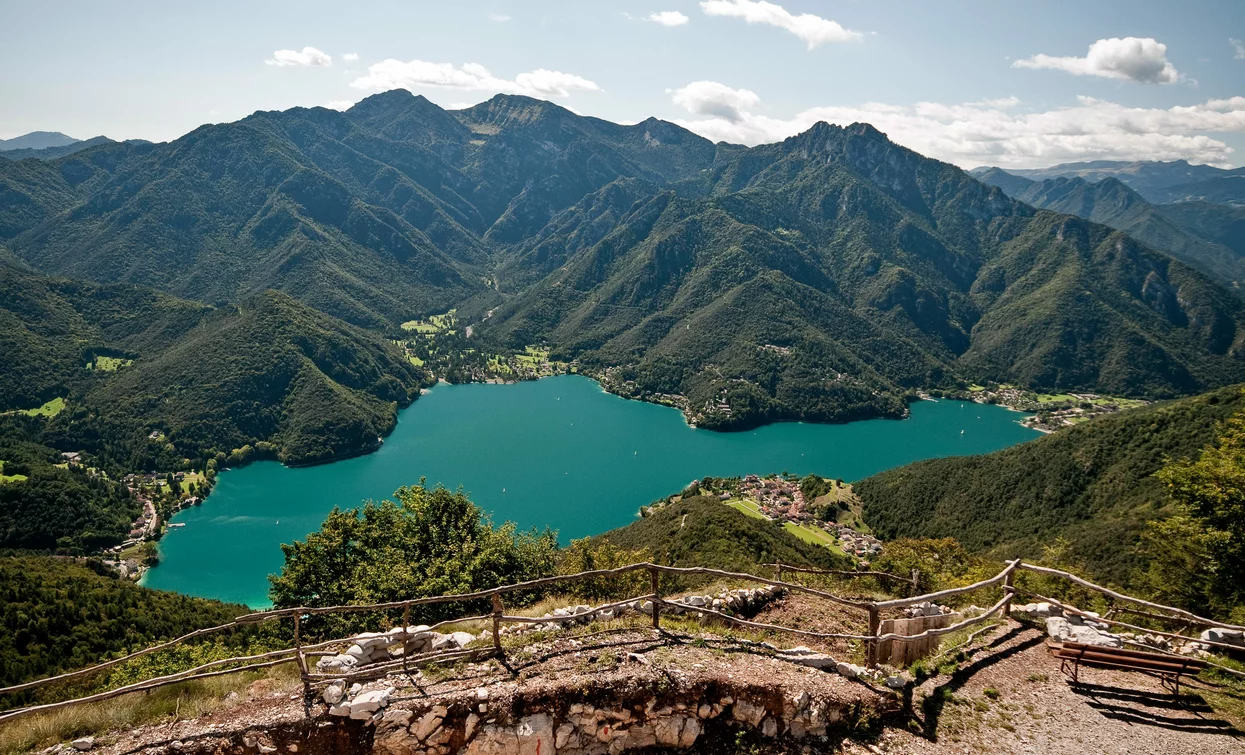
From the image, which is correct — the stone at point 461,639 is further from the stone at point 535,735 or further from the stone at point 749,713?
the stone at point 749,713

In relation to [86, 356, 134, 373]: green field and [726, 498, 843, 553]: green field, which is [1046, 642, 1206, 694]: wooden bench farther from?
[86, 356, 134, 373]: green field

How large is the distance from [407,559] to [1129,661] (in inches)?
730

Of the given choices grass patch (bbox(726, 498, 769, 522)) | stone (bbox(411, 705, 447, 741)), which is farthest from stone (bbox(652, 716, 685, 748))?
grass patch (bbox(726, 498, 769, 522))

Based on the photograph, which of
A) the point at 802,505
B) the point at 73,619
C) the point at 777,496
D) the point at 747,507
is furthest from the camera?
the point at 777,496

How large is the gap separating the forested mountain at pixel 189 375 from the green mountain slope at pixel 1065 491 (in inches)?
3997

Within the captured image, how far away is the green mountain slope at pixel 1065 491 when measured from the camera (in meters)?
51.1

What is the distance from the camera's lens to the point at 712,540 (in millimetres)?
51719

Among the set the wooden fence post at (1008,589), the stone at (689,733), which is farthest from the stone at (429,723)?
the wooden fence post at (1008,589)

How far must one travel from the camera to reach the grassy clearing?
890 centimetres

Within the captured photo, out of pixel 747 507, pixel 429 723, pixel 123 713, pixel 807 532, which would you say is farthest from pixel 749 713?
pixel 747 507

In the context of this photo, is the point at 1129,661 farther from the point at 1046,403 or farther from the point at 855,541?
the point at 1046,403

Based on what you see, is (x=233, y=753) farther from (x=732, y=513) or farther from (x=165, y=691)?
(x=732, y=513)

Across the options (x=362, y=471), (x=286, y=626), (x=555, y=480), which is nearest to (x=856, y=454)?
(x=555, y=480)

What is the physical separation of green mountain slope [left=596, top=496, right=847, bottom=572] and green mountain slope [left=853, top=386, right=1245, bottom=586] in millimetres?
18196
